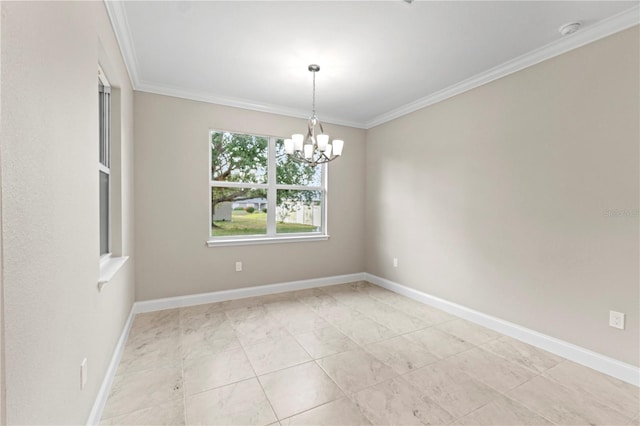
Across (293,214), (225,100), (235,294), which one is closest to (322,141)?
(225,100)

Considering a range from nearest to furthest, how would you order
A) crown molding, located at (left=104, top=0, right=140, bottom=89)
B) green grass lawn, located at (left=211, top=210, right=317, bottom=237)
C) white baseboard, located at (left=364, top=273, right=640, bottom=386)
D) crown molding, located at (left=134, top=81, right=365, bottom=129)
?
1. crown molding, located at (left=104, top=0, right=140, bottom=89)
2. white baseboard, located at (left=364, top=273, right=640, bottom=386)
3. crown molding, located at (left=134, top=81, right=365, bottom=129)
4. green grass lawn, located at (left=211, top=210, right=317, bottom=237)

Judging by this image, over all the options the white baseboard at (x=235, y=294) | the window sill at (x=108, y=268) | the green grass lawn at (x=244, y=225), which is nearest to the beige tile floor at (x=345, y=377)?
the white baseboard at (x=235, y=294)

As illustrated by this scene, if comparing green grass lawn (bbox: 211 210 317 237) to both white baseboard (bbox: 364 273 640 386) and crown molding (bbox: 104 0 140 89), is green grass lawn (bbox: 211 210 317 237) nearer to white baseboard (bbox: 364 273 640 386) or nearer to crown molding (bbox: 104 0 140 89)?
crown molding (bbox: 104 0 140 89)

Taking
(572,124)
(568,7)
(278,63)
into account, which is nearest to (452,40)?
(568,7)

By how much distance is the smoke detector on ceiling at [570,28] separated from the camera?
2.18 meters

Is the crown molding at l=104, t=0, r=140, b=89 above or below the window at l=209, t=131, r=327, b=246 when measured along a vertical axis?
above

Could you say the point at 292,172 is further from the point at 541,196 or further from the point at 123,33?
the point at 541,196

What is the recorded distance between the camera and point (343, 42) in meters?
2.45

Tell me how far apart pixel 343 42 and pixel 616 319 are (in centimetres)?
298

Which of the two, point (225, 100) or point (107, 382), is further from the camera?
point (225, 100)

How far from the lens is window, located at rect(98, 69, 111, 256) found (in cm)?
229

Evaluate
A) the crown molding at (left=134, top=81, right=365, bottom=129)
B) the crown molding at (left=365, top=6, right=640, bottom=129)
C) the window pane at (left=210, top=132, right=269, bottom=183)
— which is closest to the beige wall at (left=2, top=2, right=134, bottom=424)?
the crown molding at (left=134, top=81, right=365, bottom=129)

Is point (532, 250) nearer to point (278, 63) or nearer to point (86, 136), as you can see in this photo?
point (278, 63)

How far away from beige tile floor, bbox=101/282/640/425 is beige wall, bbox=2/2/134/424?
54 cm
